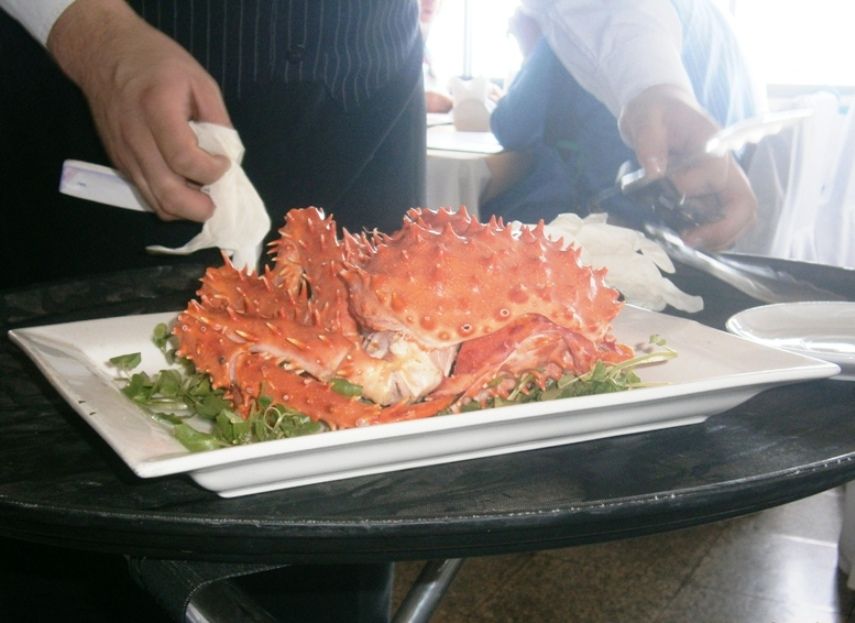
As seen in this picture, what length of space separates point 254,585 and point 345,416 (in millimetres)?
444

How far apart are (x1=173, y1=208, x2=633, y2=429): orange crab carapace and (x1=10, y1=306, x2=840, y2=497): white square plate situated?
0.17ft

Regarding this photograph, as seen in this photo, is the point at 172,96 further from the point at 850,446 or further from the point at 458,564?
the point at 850,446

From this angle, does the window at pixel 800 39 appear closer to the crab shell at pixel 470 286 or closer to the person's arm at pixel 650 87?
the person's arm at pixel 650 87

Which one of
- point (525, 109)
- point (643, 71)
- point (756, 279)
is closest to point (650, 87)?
point (643, 71)

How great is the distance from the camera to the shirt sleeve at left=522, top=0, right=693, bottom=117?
4.29 feet

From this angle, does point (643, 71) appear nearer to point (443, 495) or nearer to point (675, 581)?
point (675, 581)

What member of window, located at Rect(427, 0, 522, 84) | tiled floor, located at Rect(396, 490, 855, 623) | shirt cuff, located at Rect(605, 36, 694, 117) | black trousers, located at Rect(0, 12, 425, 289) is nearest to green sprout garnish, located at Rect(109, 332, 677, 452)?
black trousers, located at Rect(0, 12, 425, 289)

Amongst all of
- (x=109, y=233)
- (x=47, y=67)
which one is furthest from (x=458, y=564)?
(x=47, y=67)

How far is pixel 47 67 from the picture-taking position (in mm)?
1100

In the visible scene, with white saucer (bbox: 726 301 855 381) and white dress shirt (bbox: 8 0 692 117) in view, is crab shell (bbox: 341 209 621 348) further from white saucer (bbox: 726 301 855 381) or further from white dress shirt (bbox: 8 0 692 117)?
white dress shirt (bbox: 8 0 692 117)

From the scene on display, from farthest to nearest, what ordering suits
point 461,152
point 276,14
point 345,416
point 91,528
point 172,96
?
point 461,152 → point 276,14 → point 172,96 → point 345,416 → point 91,528

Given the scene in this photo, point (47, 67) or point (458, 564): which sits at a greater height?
point (47, 67)

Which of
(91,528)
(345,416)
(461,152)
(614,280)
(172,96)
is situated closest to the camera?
(91,528)

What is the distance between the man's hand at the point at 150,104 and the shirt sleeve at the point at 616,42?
2.16ft
